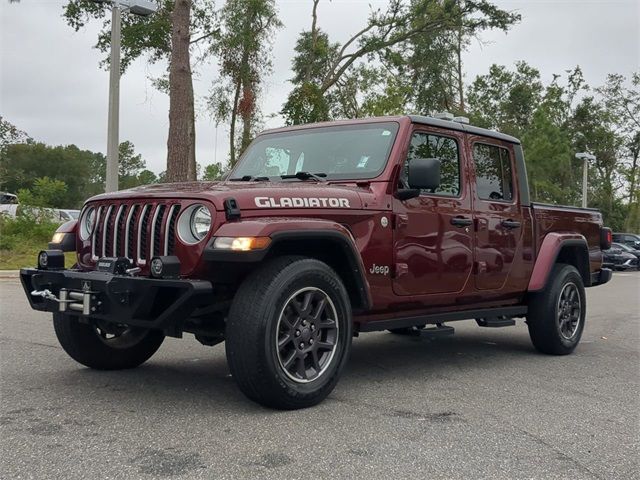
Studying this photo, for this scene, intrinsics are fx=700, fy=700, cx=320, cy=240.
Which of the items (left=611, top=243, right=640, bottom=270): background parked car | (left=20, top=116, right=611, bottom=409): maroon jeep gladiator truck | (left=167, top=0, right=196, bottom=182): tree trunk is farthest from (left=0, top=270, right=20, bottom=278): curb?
(left=611, top=243, right=640, bottom=270): background parked car

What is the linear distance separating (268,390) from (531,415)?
1.65 metres

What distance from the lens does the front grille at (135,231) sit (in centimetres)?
423

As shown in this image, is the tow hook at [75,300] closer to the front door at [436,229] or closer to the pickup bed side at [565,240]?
the front door at [436,229]

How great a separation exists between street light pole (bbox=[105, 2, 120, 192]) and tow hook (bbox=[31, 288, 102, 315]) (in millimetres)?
9436

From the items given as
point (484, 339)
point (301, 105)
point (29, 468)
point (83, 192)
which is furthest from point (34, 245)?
point (83, 192)

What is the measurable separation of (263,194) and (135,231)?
0.85 meters

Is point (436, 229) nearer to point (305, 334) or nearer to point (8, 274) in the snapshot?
point (305, 334)

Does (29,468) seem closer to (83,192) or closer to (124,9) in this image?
(124,9)

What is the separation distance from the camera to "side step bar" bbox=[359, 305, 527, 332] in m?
5.01

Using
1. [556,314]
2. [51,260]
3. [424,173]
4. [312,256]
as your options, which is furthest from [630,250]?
[51,260]

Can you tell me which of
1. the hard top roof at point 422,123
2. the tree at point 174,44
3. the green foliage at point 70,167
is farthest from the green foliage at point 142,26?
the green foliage at point 70,167

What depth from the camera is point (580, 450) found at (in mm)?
3684

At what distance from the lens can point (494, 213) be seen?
608 centimetres

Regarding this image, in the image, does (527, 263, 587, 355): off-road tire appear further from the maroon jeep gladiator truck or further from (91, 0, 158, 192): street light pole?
(91, 0, 158, 192): street light pole
